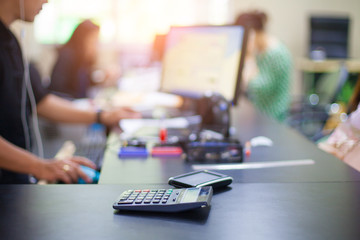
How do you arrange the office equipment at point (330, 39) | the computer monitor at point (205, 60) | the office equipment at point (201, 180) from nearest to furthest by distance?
the office equipment at point (201, 180) < the computer monitor at point (205, 60) < the office equipment at point (330, 39)

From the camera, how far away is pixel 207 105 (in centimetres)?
163

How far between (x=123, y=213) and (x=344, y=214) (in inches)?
16.9

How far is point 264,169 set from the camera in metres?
1.17

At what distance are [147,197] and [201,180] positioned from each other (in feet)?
0.58

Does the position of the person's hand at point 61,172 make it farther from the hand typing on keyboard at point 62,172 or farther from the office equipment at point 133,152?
the office equipment at point 133,152

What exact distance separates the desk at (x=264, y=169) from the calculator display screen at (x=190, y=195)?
185 mm

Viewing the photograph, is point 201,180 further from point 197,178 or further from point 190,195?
point 190,195

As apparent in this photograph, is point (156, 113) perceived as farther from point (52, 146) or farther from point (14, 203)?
point (52, 146)

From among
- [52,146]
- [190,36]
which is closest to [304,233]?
[190,36]

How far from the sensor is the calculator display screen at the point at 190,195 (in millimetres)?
816

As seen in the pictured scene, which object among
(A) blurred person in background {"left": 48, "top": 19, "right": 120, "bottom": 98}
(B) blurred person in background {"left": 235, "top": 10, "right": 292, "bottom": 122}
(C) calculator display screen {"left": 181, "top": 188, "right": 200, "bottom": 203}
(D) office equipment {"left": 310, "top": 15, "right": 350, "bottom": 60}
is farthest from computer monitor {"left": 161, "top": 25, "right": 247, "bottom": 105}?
(D) office equipment {"left": 310, "top": 15, "right": 350, "bottom": 60}

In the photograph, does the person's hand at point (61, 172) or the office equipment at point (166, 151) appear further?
the office equipment at point (166, 151)

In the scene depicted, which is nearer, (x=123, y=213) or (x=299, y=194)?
(x=123, y=213)

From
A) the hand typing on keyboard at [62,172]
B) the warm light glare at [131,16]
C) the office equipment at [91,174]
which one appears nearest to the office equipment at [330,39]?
the warm light glare at [131,16]
